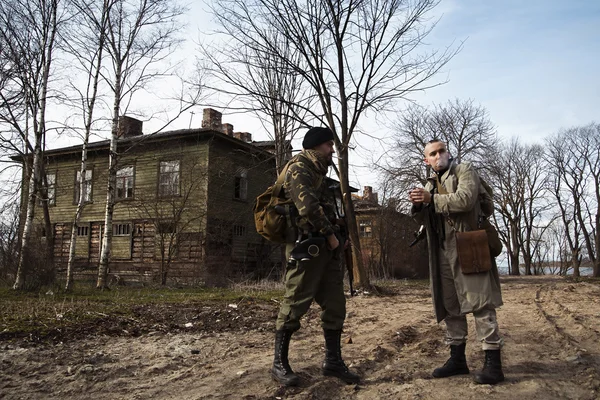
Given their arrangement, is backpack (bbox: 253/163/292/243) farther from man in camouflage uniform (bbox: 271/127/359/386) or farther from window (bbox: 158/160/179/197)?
window (bbox: 158/160/179/197)

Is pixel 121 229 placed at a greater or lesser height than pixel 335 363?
greater

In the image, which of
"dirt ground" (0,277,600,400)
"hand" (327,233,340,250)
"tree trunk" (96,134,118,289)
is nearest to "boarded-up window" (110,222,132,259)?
"tree trunk" (96,134,118,289)

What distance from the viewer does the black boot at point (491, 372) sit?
130 inches

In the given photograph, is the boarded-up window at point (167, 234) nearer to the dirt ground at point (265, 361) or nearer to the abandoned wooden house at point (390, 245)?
the abandoned wooden house at point (390, 245)

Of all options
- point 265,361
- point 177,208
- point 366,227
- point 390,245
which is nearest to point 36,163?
point 177,208

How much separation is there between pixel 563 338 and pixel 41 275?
1114cm

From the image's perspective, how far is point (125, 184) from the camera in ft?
77.0

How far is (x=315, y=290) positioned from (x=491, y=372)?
1.39m

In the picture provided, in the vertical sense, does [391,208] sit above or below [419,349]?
above

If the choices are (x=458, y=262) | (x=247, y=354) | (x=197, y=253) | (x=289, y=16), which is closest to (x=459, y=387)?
(x=458, y=262)

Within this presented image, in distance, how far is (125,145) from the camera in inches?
858

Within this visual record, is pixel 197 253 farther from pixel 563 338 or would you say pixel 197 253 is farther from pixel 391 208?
pixel 563 338

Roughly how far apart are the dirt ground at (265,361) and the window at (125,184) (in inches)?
714

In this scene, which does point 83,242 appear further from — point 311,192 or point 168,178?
point 311,192
